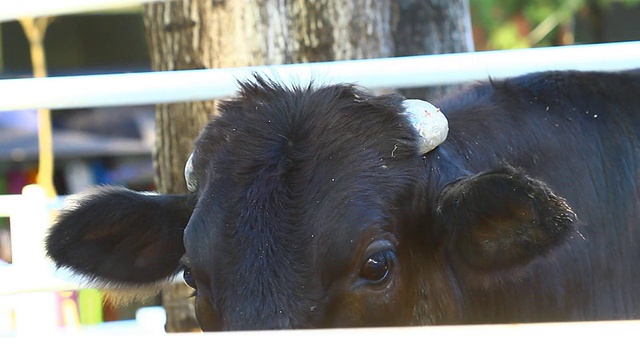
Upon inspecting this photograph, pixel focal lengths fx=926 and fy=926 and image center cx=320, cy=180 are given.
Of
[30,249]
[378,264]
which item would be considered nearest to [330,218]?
[378,264]

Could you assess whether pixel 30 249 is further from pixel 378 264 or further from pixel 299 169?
pixel 378 264

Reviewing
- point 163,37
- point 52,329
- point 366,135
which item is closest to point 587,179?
point 366,135

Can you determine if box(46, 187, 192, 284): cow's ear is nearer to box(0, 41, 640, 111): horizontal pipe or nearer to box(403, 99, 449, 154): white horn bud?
box(0, 41, 640, 111): horizontal pipe

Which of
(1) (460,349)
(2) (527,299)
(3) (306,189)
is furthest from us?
(2) (527,299)

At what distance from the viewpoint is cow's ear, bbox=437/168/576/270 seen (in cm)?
270

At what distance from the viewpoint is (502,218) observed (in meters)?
2.84

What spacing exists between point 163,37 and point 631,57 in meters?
2.25

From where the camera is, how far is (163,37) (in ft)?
14.9

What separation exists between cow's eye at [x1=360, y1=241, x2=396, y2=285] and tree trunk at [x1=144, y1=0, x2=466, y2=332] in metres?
1.74

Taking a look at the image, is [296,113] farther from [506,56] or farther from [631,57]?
[631,57]

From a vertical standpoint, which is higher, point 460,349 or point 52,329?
point 460,349

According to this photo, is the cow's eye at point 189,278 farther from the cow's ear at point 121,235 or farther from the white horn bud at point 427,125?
the white horn bud at point 427,125

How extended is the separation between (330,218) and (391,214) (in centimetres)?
24

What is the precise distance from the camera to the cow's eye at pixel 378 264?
2.79 metres
